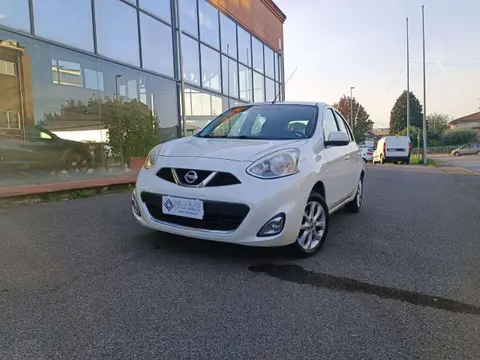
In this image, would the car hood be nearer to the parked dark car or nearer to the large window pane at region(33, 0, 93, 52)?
the parked dark car

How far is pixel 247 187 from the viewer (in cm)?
328

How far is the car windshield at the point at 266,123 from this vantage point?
169 inches

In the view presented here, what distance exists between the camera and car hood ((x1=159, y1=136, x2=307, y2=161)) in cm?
353

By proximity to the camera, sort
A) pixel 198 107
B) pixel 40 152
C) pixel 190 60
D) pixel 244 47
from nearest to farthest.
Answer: pixel 40 152
pixel 190 60
pixel 198 107
pixel 244 47

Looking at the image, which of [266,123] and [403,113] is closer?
[266,123]

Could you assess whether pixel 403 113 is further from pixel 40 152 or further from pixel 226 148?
pixel 226 148

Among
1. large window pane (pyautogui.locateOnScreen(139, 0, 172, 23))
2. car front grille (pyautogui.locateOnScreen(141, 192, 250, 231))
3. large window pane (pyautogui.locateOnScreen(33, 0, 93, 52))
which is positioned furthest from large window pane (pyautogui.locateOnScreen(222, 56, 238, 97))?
car front grille (pyautogui.locateOnScreen(141, 192, 250, 231))

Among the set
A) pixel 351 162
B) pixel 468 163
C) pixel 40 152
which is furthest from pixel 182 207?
pixel 468 163

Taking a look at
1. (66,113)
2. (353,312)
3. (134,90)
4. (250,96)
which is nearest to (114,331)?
(353,312)

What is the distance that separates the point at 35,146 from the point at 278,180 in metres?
6.61

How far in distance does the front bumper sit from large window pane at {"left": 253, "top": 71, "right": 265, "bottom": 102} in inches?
611

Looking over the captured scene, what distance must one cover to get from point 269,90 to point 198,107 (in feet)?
25.2

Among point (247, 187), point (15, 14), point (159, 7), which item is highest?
point (159, 7)

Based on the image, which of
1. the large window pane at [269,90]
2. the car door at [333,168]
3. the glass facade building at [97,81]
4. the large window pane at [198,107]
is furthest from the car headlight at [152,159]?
the large window pane at [269,90]
